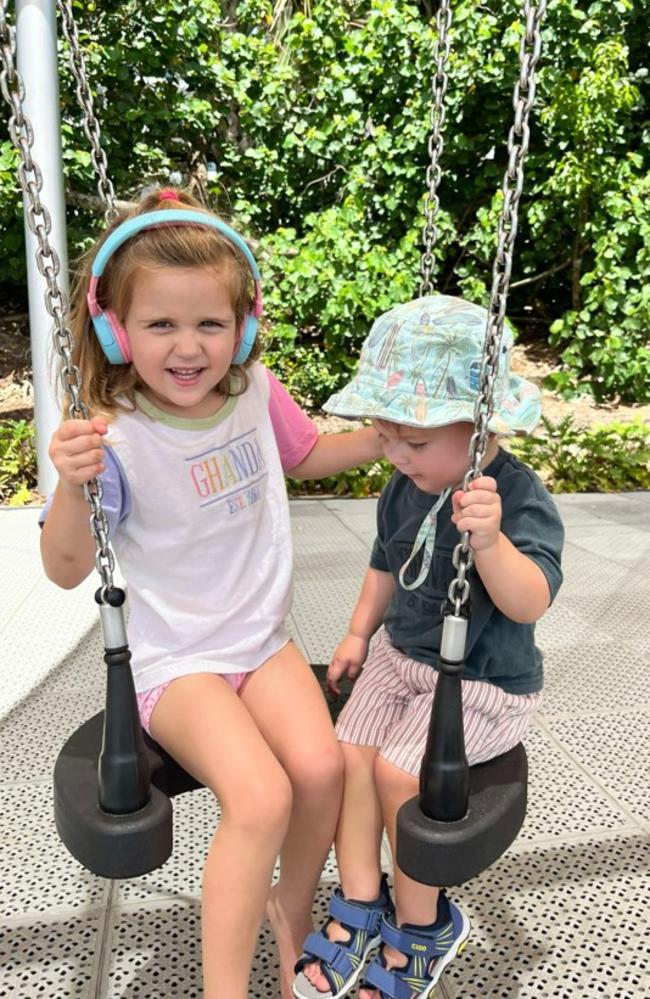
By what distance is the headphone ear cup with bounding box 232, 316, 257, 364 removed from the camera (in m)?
1.73

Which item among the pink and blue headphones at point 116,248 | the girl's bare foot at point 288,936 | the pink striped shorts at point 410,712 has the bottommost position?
the girl's bare foot at point 288,936

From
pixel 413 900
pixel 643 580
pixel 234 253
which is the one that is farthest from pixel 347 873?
pixel 643 580

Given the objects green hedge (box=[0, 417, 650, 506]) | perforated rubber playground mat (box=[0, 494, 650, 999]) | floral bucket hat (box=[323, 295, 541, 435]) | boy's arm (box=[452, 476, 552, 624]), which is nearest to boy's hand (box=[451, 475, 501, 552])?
boy's arm (box=[452, 476, 552, 624])

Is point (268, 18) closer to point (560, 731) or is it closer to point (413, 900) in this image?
point (560, 731)

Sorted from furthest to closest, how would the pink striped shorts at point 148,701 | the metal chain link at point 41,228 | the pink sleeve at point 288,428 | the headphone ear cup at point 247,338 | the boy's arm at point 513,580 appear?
the pink sleeve at point 288,428
the headphone ear cup at point 247,338
the pink striped shorts at point 148,701
the boy's arm at point 513,580
the metal chain link at point 41,228

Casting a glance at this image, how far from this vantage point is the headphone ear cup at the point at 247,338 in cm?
173

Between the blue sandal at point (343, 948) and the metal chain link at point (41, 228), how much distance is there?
76 centimetres

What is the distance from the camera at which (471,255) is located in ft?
29.6

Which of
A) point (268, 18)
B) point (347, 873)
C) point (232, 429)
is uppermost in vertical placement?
point (268, 18)

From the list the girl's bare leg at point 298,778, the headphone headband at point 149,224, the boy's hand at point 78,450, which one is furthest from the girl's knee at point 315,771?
the headphone headband at point 149,224

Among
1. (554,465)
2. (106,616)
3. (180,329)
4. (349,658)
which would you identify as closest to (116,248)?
(180,329)

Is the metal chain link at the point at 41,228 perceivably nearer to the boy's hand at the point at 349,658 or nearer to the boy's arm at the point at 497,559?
the boy's arm at the point at 497,559

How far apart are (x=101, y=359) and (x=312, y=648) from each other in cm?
209

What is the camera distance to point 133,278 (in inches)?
61.2
